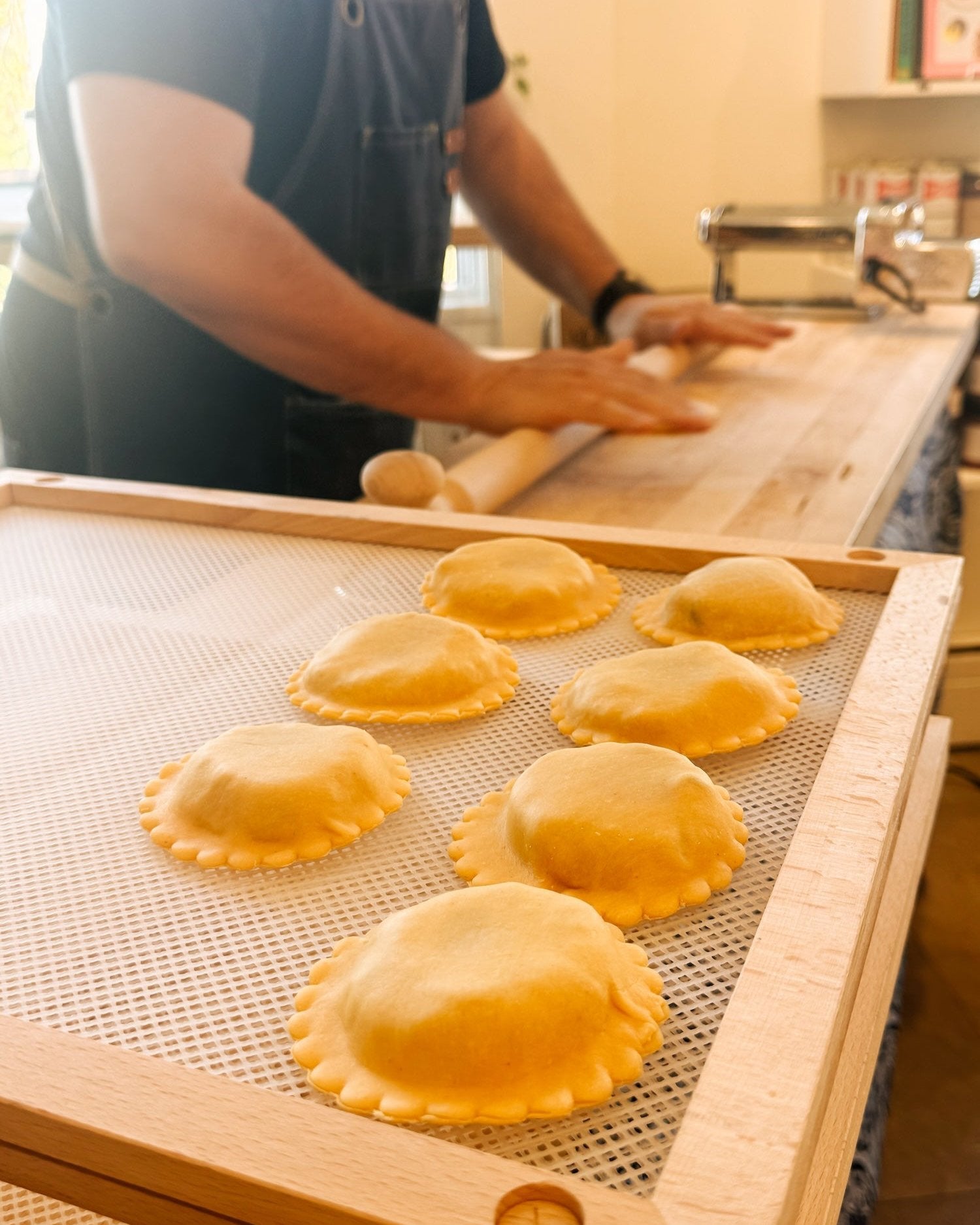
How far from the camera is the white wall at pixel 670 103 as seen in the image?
3.93 m

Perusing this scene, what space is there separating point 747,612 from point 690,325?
1466 mm

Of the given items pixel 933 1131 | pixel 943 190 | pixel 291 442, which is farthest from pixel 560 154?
pixel 933 1131

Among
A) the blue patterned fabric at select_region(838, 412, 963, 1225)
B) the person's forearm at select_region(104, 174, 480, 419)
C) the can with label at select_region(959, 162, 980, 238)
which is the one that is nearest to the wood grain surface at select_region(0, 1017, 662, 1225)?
the blue patterned fabric at select_region(838, 412, 963, 1225)

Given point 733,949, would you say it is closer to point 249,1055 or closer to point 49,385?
point 249,1055

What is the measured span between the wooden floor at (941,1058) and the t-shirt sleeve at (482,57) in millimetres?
1851

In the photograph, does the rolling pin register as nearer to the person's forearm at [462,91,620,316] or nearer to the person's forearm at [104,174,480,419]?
the person's forearm at [104,174,480,419]

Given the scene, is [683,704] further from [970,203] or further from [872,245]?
[970,203]

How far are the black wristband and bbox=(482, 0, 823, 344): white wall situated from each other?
1713 millimetres

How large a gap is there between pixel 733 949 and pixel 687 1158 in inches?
7.8

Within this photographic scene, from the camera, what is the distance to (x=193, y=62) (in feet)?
4.82

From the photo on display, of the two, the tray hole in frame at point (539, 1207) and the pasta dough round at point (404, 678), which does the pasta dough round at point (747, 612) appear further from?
the tray hole in frame at point (539, 1207)

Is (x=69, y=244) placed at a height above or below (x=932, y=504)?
above

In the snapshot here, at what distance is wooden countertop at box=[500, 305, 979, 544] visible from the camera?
5.11 feet

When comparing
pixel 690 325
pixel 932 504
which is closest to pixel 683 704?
pixel 690 325
